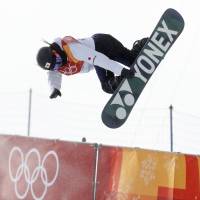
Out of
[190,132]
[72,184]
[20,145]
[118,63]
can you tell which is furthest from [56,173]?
[190,132]

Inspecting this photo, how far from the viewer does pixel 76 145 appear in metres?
7.36

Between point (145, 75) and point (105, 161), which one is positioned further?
point (145, 75)

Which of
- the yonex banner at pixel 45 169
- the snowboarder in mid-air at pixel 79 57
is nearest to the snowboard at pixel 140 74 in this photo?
the snowboarder in mid-air at pixel 79 57

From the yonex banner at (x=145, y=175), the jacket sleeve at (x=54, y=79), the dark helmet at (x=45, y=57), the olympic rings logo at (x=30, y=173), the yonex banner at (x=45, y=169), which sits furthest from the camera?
the olympic rings logo at (x=30, y=173)

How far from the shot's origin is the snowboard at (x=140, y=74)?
7648 millimetres

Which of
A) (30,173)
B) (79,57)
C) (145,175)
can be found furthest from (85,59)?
(30,173)

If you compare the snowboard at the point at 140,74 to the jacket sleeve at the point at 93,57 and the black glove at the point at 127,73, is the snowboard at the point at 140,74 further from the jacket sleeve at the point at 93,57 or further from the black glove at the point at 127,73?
the jacket sleeve at the point at 93,57

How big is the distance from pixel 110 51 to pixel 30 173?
5.49 feet

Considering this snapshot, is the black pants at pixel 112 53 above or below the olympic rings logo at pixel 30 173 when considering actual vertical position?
above

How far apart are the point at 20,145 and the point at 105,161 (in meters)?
1.45

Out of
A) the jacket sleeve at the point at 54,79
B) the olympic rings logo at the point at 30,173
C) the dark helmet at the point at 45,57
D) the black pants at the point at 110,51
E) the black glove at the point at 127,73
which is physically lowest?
the olympic rings logo at the point at 30,173

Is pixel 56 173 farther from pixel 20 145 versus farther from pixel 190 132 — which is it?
pixel 190 132

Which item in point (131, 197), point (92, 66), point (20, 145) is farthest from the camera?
point (20, 145)

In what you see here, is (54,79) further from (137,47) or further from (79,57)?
(137,47)
